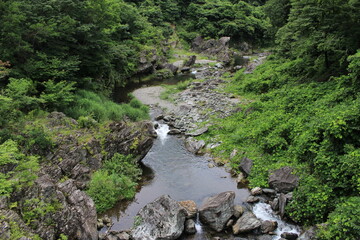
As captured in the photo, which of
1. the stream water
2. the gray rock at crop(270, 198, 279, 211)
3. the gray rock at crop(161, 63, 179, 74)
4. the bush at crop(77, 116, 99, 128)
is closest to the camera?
the stream water

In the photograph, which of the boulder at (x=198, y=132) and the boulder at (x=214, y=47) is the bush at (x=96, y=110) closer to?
the boulder at (x=198, y=132)

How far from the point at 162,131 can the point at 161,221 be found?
13150 mm

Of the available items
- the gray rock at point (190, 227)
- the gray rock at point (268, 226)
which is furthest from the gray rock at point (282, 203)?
the gray rock at point (190, 227)

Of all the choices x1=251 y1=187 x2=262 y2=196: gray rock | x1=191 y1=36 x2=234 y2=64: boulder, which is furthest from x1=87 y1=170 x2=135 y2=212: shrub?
x1=191 y1=36 x2=234 y2=64: boulder

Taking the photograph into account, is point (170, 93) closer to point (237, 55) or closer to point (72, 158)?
point (72, 158)

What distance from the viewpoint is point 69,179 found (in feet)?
46.8

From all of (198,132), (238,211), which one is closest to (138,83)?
(198,132)

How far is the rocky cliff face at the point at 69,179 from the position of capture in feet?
37.3

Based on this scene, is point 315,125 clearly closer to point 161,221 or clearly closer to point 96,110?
point 161,221

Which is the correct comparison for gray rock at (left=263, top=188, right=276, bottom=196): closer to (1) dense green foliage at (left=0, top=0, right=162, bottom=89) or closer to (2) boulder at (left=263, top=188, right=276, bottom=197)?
(2) boulder at (left=263, top=188, right=276, bottom=197)

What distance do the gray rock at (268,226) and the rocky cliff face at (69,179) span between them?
7.87 meters

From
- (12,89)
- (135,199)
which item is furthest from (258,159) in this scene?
(12,89)

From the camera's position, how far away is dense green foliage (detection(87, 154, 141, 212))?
15.5 m

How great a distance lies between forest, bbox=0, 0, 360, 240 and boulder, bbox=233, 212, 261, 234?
6.36ft
